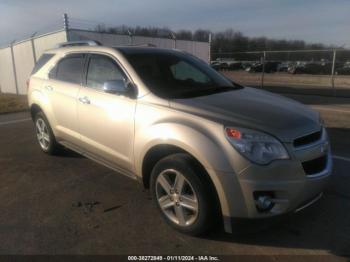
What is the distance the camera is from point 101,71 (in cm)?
449

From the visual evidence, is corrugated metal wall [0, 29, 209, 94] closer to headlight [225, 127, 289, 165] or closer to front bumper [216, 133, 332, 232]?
headlight [225, 127, 289, 165]

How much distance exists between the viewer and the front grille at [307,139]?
122 inches

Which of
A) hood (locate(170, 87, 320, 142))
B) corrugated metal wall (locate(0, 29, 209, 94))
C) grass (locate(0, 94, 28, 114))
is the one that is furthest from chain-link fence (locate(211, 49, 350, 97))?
hood (locate(170, 87, 320, 142))

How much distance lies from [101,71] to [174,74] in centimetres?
93

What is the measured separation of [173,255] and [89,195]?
5.57ft

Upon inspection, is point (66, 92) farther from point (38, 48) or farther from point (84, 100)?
point (38, 48)

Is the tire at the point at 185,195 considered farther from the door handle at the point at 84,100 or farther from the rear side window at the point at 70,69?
the rear side window at the point at 70,69

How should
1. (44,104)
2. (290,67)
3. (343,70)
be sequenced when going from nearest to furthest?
(44,104)
(343,70)
(290,67)

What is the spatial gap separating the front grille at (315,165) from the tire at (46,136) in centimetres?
397

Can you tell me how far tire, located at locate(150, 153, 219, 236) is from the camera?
310 centimetres

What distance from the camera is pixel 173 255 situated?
10.2 ft

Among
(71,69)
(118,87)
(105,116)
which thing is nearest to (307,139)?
(118,87)

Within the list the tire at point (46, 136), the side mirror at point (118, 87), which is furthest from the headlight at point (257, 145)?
the tire at point (46, 136)

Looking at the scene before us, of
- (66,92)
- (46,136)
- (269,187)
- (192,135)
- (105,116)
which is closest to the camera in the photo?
(269,187)
